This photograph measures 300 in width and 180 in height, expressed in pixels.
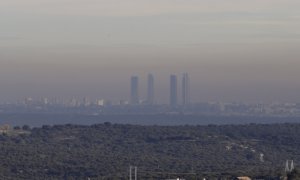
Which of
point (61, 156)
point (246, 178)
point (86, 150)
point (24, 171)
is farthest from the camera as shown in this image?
point (86, 150)

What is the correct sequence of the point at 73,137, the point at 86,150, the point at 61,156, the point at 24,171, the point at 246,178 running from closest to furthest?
the point at 246,178
the point at 24,171
the point at 61,156
the point at 86,150
the point at 73,137

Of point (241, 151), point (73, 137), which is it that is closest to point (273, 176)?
point (241, 151)

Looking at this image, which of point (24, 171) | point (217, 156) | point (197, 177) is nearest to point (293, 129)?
point (217, 156)

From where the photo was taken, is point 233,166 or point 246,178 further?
point 233,166

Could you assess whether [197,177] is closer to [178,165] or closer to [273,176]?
[273,176]

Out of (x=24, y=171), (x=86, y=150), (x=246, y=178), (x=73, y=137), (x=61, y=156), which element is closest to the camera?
(x=246, y=178)

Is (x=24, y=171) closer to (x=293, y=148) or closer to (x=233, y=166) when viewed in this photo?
(x=233, y=166)
